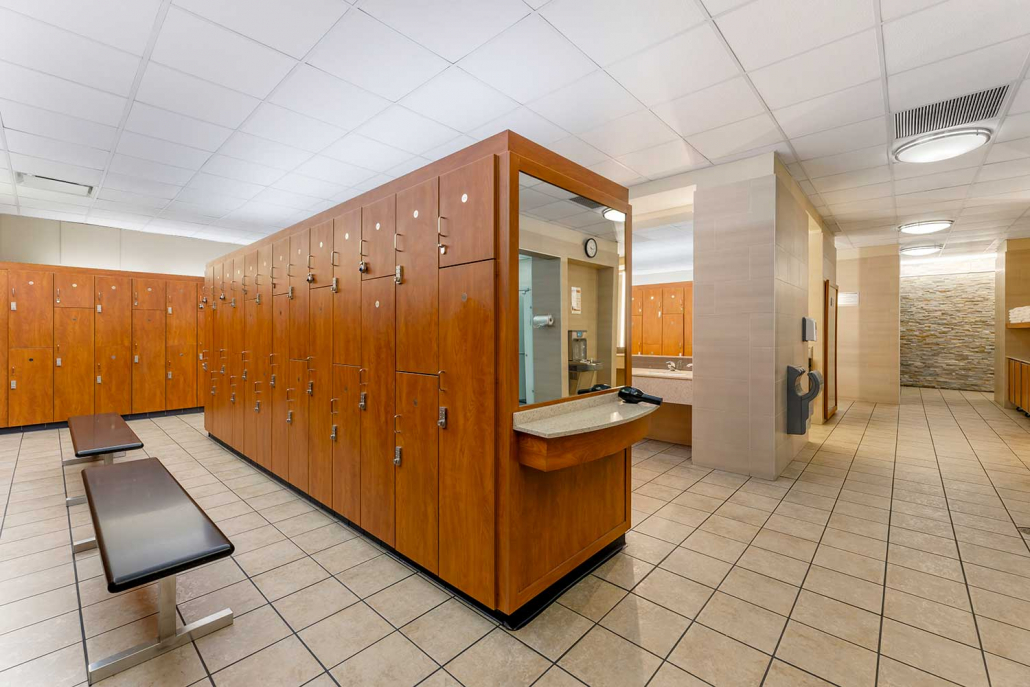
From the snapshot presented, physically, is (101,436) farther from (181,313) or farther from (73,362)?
(181,313)

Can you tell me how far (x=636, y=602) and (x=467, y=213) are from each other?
2341mm

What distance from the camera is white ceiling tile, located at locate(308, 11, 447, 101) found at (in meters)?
2.72

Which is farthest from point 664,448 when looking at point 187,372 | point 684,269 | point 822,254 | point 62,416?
point 62,416

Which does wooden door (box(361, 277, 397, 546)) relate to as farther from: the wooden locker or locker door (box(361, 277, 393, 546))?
the wooden locker

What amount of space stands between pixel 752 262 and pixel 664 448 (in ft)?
8.57

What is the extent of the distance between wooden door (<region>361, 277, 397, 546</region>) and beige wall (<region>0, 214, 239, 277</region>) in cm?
782

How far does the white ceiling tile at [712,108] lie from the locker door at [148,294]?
28.1 feet

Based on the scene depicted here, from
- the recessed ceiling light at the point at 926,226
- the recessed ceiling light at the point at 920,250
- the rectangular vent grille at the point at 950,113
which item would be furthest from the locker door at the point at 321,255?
the recessed ceiling light at the point at 920,250

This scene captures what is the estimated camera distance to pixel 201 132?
163 inches

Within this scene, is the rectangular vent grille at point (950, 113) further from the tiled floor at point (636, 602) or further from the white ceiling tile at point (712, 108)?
the tiled floor at point (636, 602)

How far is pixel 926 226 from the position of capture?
6934mm

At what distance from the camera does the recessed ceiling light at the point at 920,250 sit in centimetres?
886

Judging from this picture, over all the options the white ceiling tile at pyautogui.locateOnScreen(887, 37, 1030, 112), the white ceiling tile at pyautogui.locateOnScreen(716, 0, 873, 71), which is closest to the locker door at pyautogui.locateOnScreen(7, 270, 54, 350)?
the white ceiling tile at pyautogui.locateOnScreen(716, 0, 873, 71)

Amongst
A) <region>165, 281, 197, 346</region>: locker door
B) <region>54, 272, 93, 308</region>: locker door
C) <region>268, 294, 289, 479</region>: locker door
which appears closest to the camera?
<region>268, 294, 289, 479</region>: locker door
